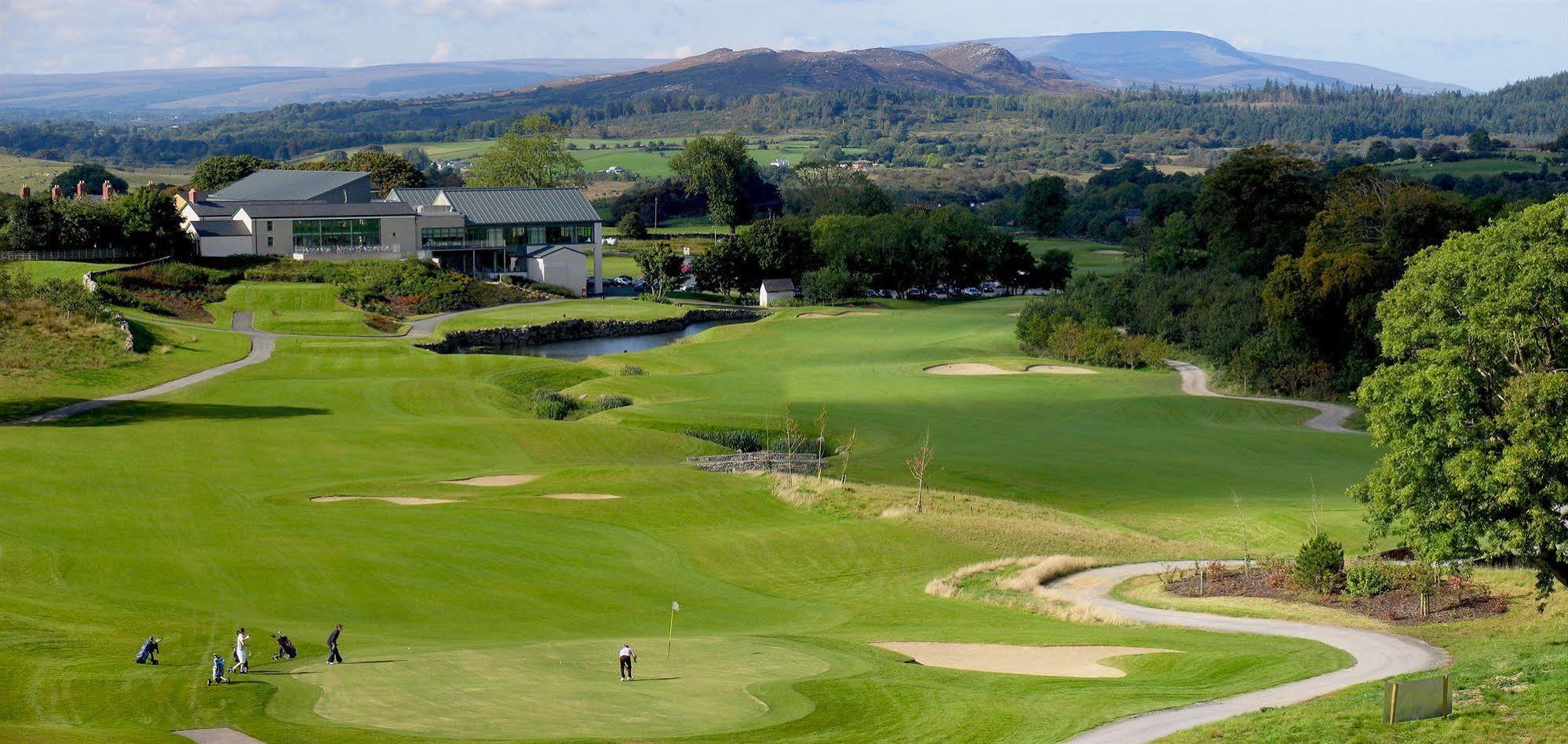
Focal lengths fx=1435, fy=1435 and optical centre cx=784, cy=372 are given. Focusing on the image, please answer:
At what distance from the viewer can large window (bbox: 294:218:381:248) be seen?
384 feet

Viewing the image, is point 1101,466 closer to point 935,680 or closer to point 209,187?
point 935,680

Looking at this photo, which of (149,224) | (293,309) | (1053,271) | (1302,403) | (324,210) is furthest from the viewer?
(1053,271)

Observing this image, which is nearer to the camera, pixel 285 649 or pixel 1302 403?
pixel 285 649

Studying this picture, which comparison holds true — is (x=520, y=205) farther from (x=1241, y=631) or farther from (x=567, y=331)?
(x=1241, y=631)

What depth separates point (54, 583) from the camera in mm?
30438

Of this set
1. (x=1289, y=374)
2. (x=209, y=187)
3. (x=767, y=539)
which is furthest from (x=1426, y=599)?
(x=209, y=187)

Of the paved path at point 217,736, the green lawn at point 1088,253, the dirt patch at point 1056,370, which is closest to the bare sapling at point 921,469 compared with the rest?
the dirt patch at point 1056,370

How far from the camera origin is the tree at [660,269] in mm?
128125

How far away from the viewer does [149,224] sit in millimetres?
109375

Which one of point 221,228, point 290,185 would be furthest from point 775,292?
point 221,228

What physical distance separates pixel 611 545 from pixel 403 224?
288 ft

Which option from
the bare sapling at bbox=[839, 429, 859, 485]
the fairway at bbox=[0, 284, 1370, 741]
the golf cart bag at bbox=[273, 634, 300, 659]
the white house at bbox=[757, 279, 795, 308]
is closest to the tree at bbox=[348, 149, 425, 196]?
the white house at bbox=[757, 279, 795, 308]

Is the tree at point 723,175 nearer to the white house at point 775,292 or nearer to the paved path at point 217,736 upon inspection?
the white house at point 775,292

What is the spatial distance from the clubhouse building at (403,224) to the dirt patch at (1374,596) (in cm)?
9248
